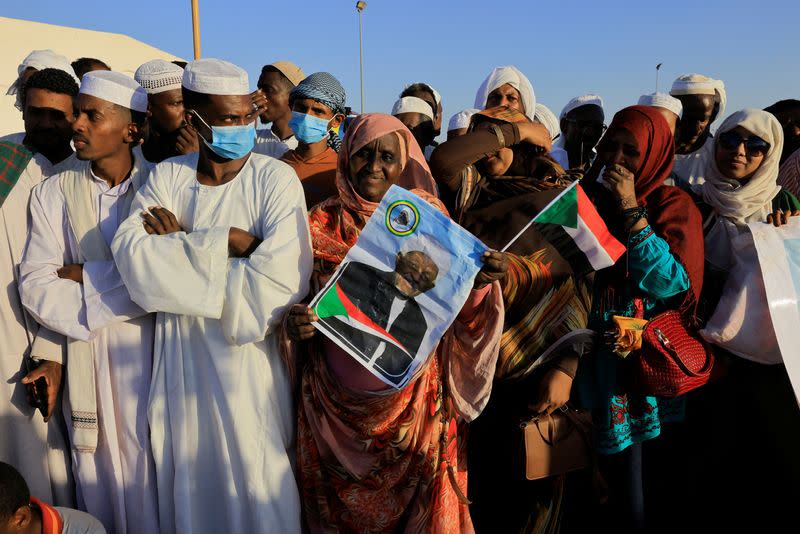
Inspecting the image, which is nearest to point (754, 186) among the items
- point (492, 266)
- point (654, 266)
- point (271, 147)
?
point (654, 266)

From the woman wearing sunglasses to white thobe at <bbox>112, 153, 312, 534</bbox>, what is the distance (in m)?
2.01

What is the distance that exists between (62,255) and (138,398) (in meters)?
0.75

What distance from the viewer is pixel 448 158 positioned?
9.60 feet

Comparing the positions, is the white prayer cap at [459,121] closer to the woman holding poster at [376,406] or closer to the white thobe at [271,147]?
the white thobe at [271,147]

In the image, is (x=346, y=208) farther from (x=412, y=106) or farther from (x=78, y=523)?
(x=412, y=106)

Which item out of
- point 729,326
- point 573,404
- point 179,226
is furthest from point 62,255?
point 729,326

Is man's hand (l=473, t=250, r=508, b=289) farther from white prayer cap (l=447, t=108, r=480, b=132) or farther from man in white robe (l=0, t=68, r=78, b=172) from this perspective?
white prayer cap (l=447, t=108, r=480, b=132)

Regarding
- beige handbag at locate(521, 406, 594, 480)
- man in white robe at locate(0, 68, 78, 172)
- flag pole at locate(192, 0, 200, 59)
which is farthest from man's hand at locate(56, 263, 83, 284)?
flag pole at locate(192, 0, 200, 59)

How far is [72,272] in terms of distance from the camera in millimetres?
2854

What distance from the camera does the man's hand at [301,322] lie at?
8.19 ft

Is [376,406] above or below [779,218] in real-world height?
below

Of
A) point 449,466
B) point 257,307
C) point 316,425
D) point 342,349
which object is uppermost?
point 257,307

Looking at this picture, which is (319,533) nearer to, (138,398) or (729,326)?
(138,398)

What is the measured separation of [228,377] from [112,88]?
4.78 feet
